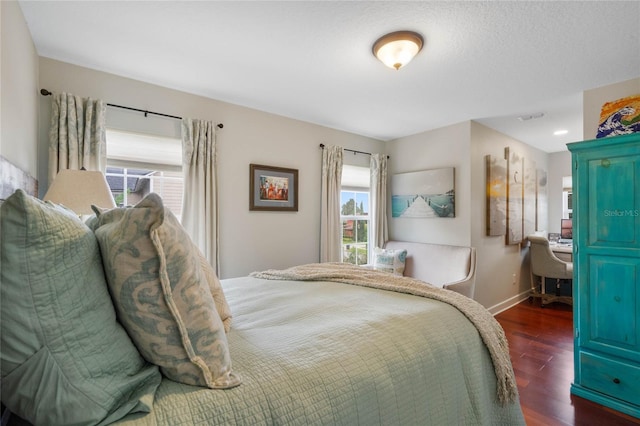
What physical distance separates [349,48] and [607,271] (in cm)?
241

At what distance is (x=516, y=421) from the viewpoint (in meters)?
1.41

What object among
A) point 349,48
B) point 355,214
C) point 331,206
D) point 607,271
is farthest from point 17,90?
point 607,271

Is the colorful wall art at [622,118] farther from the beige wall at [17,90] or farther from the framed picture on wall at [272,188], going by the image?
the beige wall at [17,90]

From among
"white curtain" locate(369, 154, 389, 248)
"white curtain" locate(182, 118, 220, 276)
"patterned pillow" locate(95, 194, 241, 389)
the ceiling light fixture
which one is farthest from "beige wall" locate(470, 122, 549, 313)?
"patterned pillow" locate(95, 194, 241, 389)

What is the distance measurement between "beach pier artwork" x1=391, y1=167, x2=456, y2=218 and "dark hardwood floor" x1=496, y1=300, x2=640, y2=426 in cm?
161

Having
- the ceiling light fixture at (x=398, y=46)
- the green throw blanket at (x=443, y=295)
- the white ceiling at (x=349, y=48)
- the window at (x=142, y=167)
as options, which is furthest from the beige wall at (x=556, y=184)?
the window at (x=142, y=167)

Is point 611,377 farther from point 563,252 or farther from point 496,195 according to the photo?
point 563,252

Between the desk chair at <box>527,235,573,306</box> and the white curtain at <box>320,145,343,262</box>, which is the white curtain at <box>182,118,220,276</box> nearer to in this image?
the white curtain at <box>320,145,343,262</box>

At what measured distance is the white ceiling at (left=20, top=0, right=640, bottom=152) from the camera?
170 centimetres

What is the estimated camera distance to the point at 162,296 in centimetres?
75

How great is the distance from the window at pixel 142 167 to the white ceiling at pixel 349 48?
0.54 meters

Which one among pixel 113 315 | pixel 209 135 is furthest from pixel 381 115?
pixel 113 315

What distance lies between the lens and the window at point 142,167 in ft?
8.33

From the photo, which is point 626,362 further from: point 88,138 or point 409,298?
point 88,138
